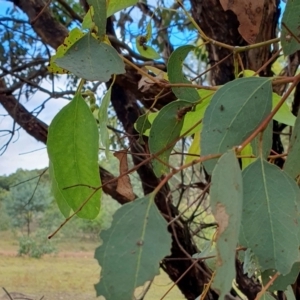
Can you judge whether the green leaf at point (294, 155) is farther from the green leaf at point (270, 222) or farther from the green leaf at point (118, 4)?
the green leaf at point (118, 4)

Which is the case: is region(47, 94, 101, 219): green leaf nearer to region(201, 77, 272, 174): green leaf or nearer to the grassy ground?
region(201, 77, 272, 174): green leaf

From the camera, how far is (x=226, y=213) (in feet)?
0.71

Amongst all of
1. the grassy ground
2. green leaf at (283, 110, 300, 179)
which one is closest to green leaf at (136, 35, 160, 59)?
green leaf at (283, 110, 300, 179)

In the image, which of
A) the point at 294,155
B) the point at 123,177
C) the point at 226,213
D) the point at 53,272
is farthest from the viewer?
the point at 53,272

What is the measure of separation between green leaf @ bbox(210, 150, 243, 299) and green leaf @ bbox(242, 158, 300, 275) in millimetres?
42

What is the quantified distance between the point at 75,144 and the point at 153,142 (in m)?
0.06

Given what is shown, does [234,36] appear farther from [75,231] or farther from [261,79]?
[75,231]

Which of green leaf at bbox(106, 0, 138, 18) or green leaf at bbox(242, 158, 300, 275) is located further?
green leaf at bbox(106, 0, 138, 18)

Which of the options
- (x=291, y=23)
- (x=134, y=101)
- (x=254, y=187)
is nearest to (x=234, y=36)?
(x=134, y=101)

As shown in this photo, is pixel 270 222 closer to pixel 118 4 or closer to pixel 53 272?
pixel 118 4

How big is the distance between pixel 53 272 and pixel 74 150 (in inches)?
62.6

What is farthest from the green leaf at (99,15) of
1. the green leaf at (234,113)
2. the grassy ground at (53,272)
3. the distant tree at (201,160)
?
the grassy ground at (53,272)

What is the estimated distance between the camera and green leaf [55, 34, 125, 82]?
12.3 inches

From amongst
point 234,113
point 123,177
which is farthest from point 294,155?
point 123,177
